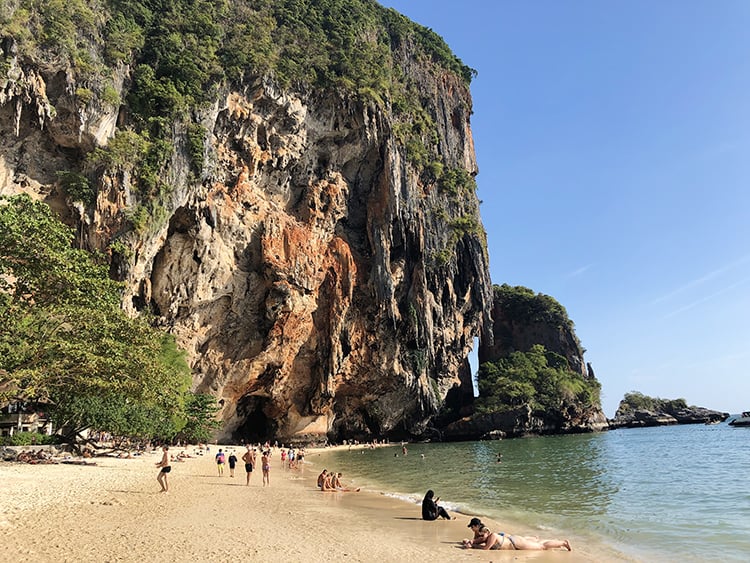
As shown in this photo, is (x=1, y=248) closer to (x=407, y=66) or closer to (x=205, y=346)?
(x=205, y=346)

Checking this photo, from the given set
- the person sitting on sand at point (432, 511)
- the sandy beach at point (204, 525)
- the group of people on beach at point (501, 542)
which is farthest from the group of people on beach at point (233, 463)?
the group of people on beach at point (501, 542)

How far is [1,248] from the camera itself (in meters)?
14.0

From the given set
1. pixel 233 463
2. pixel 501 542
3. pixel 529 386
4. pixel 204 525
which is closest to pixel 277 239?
pixel 233 463

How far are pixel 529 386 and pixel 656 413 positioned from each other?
4824 centimetres

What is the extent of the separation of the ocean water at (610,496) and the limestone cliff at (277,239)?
1511cm

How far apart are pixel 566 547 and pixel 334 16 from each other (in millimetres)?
56091

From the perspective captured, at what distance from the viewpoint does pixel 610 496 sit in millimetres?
16219

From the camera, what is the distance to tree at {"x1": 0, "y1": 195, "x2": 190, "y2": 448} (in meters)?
13.9

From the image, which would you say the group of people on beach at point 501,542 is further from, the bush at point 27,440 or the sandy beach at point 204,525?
the bush at point 27,440

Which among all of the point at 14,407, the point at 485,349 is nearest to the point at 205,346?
the point at 14,407

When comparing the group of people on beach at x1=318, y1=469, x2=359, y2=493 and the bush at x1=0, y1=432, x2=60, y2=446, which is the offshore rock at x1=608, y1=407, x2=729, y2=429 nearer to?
the group of people on beach at x1=318, y1=469, x2=359, y2=493

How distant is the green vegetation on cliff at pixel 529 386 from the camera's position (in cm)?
5994

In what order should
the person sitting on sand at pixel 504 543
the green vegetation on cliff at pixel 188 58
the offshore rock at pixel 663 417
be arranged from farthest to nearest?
the offshore rock at pixel 663 417
the green vegetation on cliff at pixel 188 58
the person sitting on sand at pixel 504 543

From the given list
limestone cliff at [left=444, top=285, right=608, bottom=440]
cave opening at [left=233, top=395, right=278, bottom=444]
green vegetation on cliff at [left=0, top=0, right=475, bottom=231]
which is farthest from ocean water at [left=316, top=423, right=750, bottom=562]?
limestone cliff at [left=444, top=285, right=608, bottom=440]
